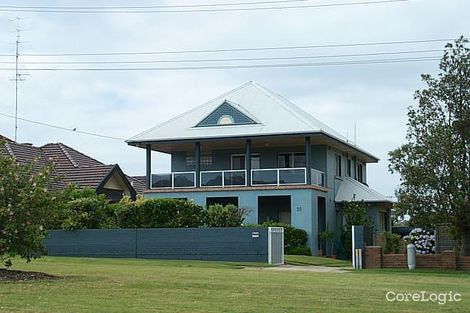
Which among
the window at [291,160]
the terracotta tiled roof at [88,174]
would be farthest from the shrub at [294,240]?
the terracotta tiled roof at [88,174]

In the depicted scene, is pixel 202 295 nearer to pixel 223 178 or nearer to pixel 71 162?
pixel 223 178

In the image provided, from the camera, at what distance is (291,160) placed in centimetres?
4659

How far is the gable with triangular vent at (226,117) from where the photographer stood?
44562 mm

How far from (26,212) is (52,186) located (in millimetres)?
1884

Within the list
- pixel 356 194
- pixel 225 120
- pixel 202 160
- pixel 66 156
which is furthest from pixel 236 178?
pixel 66 156

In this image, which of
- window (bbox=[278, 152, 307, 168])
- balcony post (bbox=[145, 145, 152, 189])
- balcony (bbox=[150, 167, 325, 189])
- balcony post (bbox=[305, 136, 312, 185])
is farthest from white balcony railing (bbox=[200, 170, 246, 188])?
balcony post (bbox=[305, 136, 312, 185])

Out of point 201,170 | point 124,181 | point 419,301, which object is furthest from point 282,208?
point 419,301

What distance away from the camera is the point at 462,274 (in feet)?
90.7

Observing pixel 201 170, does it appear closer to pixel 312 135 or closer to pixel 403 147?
pixel 312 135

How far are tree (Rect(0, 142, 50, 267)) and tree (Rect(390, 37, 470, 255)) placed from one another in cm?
1554

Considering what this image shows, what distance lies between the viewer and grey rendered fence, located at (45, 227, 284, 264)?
32344mm

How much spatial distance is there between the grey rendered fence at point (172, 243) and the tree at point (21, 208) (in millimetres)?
12966

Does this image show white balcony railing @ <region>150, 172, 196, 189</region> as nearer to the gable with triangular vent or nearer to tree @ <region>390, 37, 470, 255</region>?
the gable with triangular vent

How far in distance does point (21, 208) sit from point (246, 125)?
25430mm
